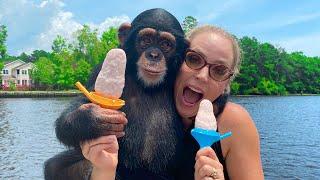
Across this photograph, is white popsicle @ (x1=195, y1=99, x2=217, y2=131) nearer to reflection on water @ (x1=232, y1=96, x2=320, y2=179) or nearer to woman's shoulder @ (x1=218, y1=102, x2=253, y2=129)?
woman's shoulder @ (x1=218, y1=102, x2=253, y2=129)

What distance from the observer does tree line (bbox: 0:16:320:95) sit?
67.1 metres

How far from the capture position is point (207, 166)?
77.5 inches

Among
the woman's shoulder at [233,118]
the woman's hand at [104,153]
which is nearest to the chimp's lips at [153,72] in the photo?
the woman's shoulder at [233,118]

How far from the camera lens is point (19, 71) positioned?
79.9m

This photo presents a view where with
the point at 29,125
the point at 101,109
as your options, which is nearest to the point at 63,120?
the point at 101,109

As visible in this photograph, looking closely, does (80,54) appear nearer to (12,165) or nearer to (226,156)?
(12,165)

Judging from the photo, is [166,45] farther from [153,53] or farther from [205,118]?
[205,118]

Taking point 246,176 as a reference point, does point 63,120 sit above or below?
above

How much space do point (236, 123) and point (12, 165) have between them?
14.4 metres

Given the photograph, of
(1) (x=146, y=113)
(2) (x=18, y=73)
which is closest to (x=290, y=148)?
(1) (x=146, y=113)

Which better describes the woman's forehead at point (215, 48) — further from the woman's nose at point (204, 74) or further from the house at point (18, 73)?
the house at point (18, 73)

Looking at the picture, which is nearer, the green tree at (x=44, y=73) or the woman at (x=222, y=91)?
the woman at (x=222, y=91)

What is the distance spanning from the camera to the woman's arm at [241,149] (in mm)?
2479

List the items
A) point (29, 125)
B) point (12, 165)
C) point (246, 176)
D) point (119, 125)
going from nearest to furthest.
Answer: point (119, 125) → point (246, 176) → point (12, 165) → point (29, 125)
